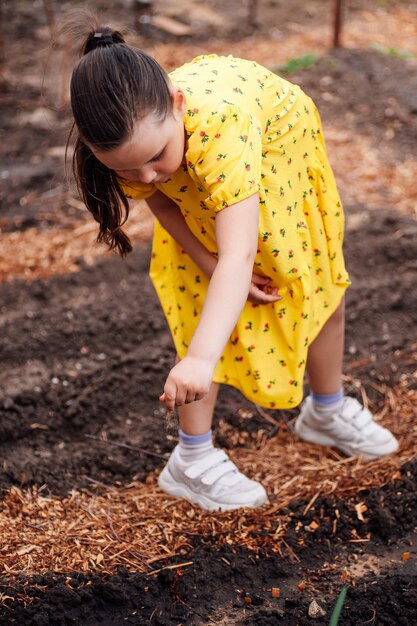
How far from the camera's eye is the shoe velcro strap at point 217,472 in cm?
232

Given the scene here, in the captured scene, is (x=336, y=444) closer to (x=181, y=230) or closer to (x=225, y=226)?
(x=181, y=230)

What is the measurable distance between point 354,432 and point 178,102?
1.25m

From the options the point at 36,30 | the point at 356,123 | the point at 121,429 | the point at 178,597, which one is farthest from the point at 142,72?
the point at 36,30

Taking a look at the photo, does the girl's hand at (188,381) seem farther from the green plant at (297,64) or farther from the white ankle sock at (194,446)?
the green plant at (297,64)

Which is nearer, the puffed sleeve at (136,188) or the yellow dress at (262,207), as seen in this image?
the yellow dress at (262,207)

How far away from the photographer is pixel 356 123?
4.75 metres

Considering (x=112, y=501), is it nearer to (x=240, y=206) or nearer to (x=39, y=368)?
(x=39, y=368)

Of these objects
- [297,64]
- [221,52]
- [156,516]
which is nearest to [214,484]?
[156,516]

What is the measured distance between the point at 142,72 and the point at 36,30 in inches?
213

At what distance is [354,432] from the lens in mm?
2508

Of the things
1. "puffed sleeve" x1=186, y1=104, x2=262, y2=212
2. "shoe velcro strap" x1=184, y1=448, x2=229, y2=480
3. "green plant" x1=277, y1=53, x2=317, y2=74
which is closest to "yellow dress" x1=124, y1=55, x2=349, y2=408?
"puffed sleeve" x1=186, y1=104, x2=262, y2=212

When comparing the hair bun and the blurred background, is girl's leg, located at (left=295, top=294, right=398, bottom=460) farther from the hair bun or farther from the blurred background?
the blurred background

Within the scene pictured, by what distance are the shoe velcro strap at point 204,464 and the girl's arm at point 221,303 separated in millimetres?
758

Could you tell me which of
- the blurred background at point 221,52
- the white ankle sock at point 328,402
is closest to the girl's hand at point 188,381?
the white ankle sock at point 328,402
